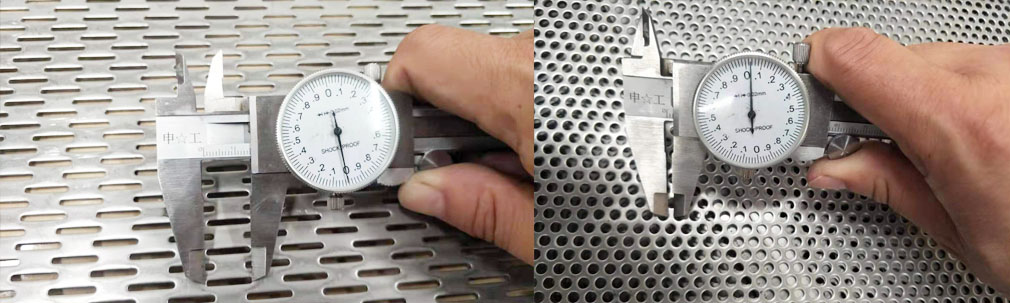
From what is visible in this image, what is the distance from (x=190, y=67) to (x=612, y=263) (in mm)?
717

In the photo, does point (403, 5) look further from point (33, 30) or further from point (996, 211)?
point (996, 211)

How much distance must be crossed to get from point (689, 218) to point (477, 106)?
381 mm

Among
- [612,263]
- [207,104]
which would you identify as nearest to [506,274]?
[612,263]

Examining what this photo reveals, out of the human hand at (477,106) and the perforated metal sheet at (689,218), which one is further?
the perforated metal sheet at (689,218)

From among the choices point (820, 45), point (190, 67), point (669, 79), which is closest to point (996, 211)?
point (820, 45)

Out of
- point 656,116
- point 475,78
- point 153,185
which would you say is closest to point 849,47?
point 656,116

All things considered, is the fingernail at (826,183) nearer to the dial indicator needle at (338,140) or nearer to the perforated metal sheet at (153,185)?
the perforated metal sheet at (153,185)

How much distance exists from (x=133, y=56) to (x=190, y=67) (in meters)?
0.09

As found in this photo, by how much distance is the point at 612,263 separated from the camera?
86 centimetres

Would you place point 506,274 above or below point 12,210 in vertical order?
below

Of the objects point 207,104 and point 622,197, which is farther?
point 622,197

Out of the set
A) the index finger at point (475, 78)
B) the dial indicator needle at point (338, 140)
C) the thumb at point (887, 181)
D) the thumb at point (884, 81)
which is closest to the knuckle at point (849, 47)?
the thumb at point (884, 81)

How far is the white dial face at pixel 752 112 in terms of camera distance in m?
0.74

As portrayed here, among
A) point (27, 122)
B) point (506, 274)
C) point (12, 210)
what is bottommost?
point (506, 274)
